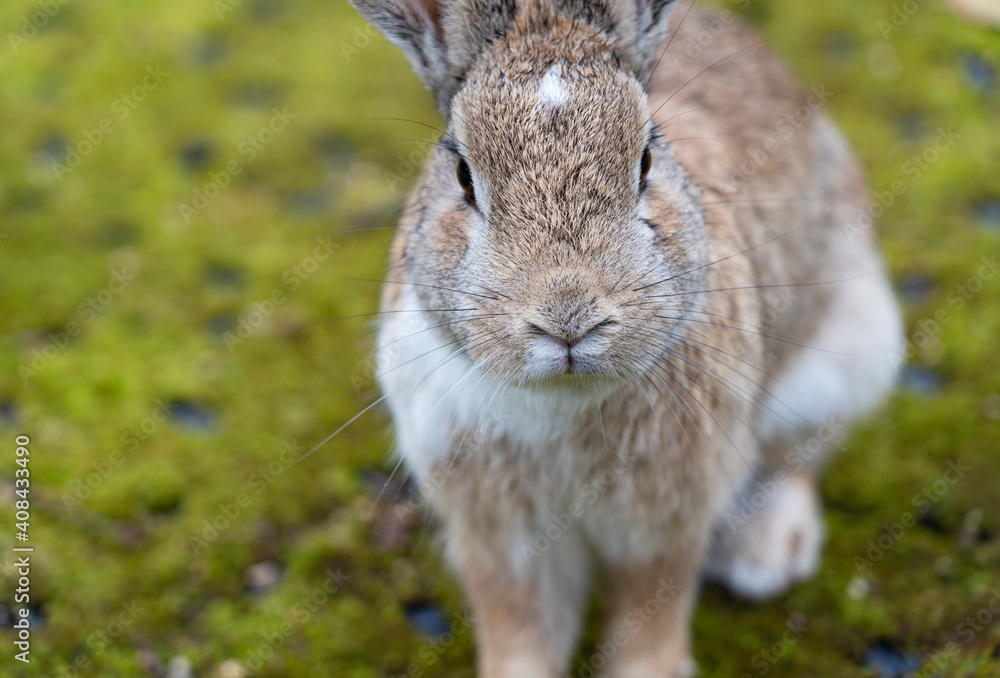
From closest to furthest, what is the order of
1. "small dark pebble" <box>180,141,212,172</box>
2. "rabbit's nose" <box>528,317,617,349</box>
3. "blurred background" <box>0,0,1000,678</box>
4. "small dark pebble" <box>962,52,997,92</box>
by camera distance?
"rabbit's nose" <box>528,317,617,349</box>, "blurred background" <box>0,0,1000,678</box>, "small dark pebble" <box>180,141,212,172</box>, "small dark pebble" <box>962,52,997,92</box>

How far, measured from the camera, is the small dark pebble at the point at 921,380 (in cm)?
350

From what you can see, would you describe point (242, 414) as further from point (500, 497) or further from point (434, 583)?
point (500, 497)

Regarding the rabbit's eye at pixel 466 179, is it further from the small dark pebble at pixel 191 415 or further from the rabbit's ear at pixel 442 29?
the small dark pebble at pixel 191 415

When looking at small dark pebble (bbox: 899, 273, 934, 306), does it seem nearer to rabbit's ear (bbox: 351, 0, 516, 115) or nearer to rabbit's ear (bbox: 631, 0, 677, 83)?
rabbit's ear (bbox: 631, 0, 677, 83)

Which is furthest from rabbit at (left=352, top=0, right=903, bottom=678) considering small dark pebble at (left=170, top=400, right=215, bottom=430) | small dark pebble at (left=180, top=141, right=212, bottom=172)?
small dark pebble at (left=180, top=141, right=212, bottom=172)

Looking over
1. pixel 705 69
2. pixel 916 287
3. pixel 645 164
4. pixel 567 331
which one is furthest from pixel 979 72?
pixel 567 331

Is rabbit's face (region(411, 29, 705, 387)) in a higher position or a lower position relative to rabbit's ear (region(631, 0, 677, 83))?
lower

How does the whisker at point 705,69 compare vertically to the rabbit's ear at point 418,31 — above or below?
below

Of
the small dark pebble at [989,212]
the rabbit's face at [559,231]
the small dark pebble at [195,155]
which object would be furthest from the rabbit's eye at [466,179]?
the small dark pebble at [989,212]

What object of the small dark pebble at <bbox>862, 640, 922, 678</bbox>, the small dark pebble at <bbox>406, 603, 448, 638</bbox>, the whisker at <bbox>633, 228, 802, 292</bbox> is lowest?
the small dark pebble at <bbox>862, 640, 922, 678</bbox>

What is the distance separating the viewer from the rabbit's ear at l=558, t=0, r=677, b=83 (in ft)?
7.00

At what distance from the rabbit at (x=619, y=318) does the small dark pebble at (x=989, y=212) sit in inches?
34.6

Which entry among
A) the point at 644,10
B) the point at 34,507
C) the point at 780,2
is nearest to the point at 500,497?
the point at 644,10

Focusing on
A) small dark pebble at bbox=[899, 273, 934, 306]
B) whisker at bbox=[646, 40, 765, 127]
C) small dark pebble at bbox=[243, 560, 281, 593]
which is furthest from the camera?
small dark pebble at bbox=[899, 273, 934, 306]
